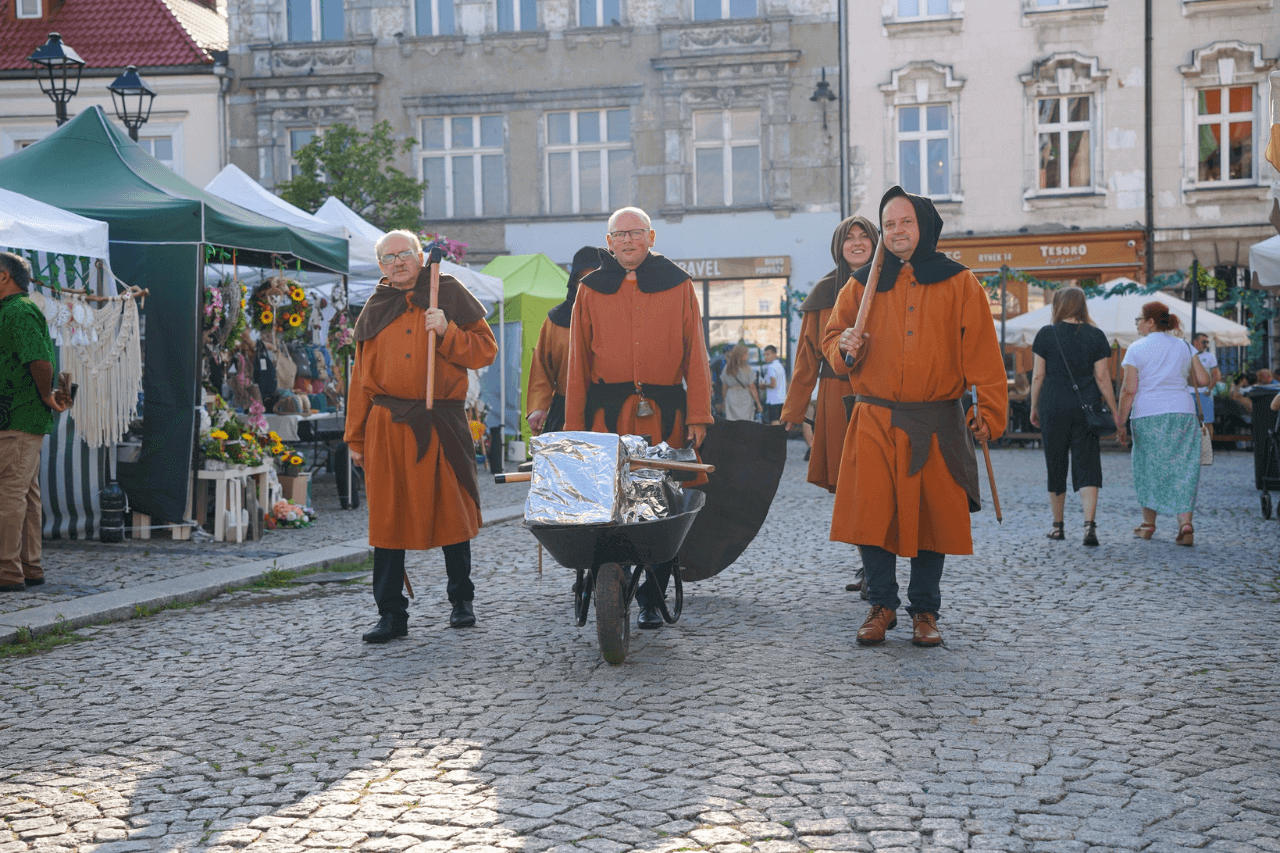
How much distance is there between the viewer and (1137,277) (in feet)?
84.9

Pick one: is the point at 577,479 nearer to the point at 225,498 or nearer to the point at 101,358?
the point at 101,358

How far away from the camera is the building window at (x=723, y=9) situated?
90.2ft

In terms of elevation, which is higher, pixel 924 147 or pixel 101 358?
pixel 924 147

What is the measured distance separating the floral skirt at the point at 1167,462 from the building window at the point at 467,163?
66.9ft

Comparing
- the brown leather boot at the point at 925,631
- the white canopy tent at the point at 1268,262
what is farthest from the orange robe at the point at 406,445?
the white canopy tent at the point at 1268,262

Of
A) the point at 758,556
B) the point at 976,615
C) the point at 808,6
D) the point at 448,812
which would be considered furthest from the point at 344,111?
the point at 448,812

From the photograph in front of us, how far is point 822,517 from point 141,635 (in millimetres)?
6434

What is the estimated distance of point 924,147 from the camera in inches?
1062

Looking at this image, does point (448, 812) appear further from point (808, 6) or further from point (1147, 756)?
point (808, 6)

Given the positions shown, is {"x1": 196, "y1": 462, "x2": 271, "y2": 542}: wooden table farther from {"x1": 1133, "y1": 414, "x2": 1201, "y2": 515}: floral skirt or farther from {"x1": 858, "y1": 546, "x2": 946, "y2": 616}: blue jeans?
{"x1": 1133, "y1": 414, "x2": 1201, "y2": 515}: floral skirt

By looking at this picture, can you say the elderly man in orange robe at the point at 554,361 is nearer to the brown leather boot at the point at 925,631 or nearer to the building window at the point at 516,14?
the brown leather boot at the point at 925,631

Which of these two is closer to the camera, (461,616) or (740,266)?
(461,616)

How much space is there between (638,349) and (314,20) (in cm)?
2514

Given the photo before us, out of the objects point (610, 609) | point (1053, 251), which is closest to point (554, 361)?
point (610, 609)
